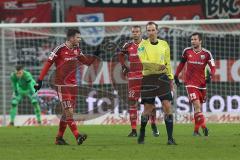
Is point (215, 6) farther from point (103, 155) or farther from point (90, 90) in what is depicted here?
point (103, 155)

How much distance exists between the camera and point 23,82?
24734mm

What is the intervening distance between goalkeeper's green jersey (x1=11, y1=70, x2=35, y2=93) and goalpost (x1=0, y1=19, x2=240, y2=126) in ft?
1.44

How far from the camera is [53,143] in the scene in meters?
16.1

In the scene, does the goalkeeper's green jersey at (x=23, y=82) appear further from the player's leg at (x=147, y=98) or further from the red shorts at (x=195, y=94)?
the player's leg at (x=147, y=98)

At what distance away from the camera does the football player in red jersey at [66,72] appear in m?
15.5

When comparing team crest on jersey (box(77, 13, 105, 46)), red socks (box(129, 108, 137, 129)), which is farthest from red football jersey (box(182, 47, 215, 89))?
team crest on jersey (box(77, 13, 105, 46))

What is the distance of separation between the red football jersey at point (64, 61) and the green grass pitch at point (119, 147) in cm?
120

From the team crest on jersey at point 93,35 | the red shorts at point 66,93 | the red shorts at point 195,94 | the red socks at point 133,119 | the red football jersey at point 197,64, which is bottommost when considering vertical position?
the red socks at point 133,119

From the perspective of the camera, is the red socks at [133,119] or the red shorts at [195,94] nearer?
the red shorts at [195,94]

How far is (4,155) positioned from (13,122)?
10933 millimetres

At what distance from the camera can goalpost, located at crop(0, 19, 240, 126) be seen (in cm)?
2439

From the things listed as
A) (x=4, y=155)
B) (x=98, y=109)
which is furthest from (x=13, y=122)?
(x=4, y=155)

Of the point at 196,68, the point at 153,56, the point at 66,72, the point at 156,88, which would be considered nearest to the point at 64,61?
the point at 66,72

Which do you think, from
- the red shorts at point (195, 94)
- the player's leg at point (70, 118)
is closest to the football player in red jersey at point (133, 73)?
the red shorts at point (195, 94)
